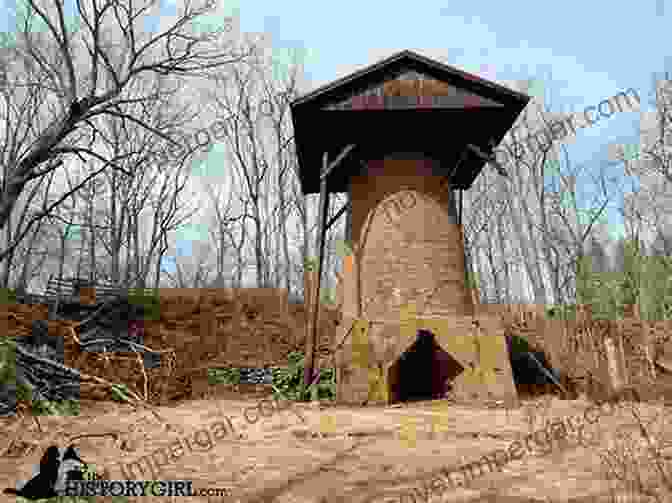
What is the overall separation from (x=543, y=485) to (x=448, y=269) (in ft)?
23.0

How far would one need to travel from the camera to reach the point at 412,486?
2926mm

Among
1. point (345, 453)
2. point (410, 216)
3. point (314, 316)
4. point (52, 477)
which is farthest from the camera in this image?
point (410, 216)

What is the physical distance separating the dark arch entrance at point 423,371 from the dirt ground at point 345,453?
199cm

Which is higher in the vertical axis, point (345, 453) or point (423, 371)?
point (423, 371)

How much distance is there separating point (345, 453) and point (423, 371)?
5752mm

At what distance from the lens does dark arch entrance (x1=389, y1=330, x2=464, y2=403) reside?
8.59 m

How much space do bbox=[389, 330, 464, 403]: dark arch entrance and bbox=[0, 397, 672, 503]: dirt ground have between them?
6.53 feet

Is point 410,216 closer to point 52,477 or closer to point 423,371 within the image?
point 423,371

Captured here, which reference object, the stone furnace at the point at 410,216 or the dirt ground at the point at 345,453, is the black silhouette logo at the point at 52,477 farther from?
the stone furnace at the point at 410,216

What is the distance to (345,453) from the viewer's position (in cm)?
395

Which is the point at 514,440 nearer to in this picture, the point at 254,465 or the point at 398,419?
the point at 398,419

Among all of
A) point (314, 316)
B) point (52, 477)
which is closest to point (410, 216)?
point (314, 316)

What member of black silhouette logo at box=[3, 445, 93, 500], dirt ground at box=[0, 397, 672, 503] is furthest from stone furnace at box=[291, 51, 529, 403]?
black silhouette logo at box=[3, 445, 93, 500]

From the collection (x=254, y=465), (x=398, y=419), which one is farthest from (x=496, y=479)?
(x=398, y=419)
